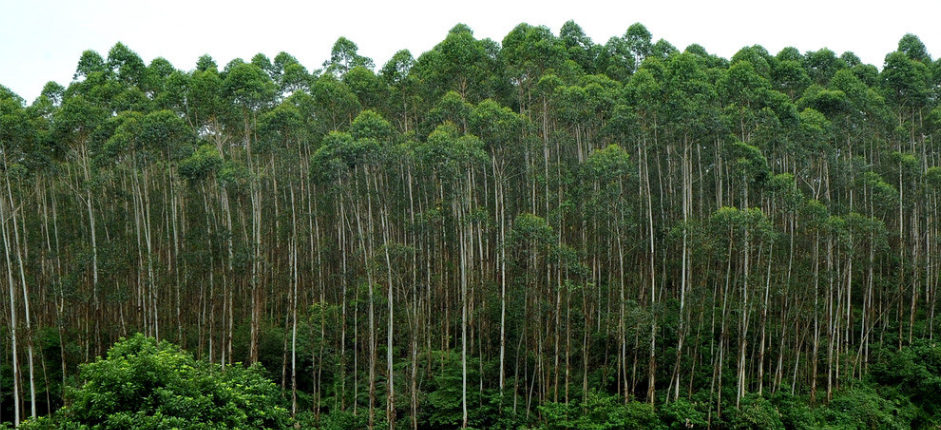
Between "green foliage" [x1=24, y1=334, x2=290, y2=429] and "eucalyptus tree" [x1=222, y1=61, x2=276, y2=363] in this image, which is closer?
"green foliage" [x1=24, y1=334, x2=290, y2=429]

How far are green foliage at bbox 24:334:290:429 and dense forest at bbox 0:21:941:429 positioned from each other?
673cm

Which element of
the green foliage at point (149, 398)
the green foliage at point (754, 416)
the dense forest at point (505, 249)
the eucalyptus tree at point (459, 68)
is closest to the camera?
the green foliage at point (149, 398)

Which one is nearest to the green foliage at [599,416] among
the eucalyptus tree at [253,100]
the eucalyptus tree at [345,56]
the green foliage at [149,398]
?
the green foliage at [149,398]

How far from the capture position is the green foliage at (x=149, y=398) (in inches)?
429

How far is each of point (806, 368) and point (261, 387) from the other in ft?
65.0

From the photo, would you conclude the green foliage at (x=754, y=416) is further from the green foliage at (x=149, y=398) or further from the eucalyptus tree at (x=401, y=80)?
the eucalyptus tree at (x=401, y=80)

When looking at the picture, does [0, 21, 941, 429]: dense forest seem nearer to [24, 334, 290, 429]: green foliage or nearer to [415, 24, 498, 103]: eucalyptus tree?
[415, 24, 498, 103]: eucalyptus tree

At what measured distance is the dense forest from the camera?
68.0 ft

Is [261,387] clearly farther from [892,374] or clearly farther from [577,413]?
[892,374]

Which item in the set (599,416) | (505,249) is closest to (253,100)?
(505,249)

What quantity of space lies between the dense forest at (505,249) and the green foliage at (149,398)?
265 inches

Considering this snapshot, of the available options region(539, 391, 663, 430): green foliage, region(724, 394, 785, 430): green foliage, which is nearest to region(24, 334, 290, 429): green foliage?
region(539, 391, 663, 430): green foliage

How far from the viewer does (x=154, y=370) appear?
11.6 m

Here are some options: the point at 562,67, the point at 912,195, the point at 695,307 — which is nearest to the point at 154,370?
the point at 695,307
